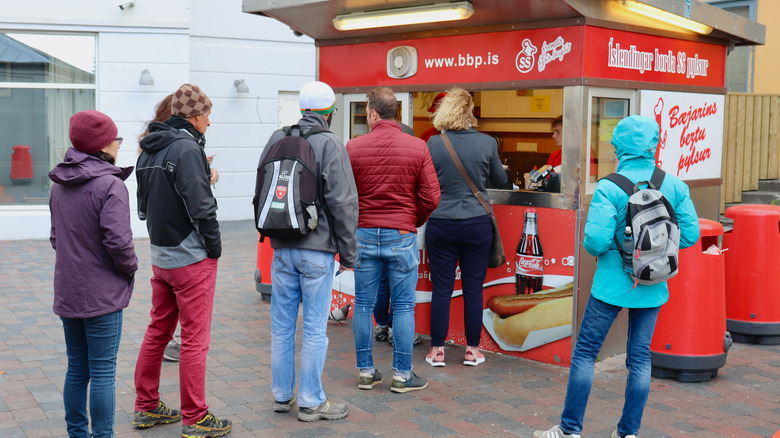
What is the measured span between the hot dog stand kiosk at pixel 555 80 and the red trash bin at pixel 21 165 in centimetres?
683

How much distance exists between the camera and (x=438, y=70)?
650cm

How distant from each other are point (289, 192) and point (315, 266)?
447 millimetres

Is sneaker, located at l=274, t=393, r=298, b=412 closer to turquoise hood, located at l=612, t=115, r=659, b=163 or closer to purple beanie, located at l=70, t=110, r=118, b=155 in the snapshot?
purple beanie, located at l=70, t=110, r=118, b=155

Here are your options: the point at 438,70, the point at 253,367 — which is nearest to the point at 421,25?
the point at 438,70

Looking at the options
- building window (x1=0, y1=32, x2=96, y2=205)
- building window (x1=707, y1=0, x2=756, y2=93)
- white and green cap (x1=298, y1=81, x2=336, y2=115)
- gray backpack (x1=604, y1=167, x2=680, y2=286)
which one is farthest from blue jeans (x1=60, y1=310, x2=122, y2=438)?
building window (x1=707, y1=0, x2=756, y2=93)

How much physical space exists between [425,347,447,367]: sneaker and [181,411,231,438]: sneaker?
1.85 m

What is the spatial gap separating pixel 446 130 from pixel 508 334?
1593mm

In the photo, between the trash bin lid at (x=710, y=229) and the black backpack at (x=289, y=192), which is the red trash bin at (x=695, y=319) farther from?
the black backpack at (x=289, y=192)

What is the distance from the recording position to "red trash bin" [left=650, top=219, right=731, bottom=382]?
5.41 m

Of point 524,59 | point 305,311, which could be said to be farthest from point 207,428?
point 524,59

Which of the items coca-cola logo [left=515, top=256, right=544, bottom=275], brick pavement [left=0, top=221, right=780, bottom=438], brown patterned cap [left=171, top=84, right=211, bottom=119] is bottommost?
brick pavement [left=0, top=221, right=780, bottom=438]

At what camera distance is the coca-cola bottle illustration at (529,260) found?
19.3 ft

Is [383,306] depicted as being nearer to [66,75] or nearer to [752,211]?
[752,211]

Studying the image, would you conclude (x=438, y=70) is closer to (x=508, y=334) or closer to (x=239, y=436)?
(x=508, y=334)
